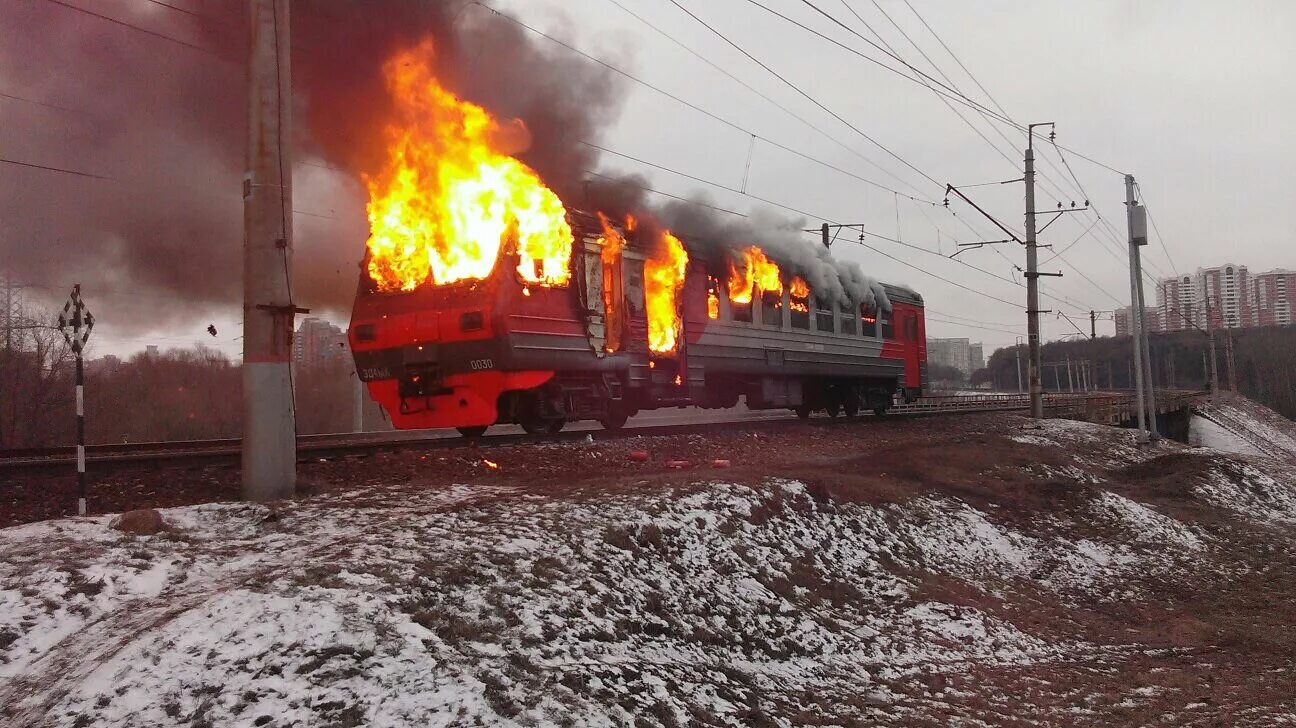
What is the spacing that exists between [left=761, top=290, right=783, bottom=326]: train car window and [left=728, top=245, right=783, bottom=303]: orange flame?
98 millimetres

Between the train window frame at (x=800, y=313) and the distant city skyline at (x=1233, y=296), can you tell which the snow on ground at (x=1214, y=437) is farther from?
the train window frame at (x=800, y=313)

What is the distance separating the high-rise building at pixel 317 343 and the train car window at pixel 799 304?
2423 cm

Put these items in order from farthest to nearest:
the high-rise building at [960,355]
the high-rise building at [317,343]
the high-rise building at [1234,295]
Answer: the high-rise building at [960,355], the high-rise building at [1234,295], the high-rise building at [317,343]

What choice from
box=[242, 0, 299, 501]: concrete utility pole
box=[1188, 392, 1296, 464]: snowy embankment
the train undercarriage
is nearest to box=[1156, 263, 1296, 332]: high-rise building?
box=[1188, 392, 1296, 464]: snowy embankment

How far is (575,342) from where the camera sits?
1293cm

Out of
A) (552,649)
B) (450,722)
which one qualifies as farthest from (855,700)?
(450,722)

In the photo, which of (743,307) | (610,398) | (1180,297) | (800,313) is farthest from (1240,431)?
(610,398)

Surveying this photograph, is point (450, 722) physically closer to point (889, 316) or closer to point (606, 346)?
point (606, 346)

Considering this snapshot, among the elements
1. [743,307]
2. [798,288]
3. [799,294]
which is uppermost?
[798,288]

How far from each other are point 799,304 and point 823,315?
1.33 m

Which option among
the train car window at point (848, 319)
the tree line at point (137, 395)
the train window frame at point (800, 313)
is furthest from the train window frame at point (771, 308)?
the tree line at point (137, 395)

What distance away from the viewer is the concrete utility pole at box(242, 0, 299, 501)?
25.9 ft

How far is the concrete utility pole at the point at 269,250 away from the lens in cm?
788

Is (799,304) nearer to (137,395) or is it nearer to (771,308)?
(771,308)
